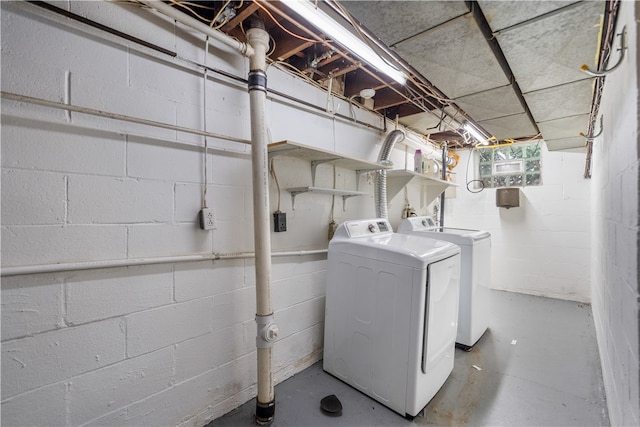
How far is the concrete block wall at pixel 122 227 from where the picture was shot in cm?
111

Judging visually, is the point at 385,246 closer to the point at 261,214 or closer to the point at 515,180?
the point at 261,214

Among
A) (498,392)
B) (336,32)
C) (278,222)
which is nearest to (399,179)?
(278,222)

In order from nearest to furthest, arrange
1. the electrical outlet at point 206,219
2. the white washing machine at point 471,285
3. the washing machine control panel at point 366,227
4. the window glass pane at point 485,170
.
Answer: the electrical outlet at point 206,219 < the washing machine control panel at point 366,227 < the white washing machine at point 471,285 < the window glass pane at point 485,170

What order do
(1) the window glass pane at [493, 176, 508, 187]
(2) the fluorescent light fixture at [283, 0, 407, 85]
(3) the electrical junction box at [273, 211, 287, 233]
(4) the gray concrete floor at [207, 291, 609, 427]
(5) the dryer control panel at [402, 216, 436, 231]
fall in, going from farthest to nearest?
(1) the window glass pane at [493, 176, 508, 187]
(5) the dryer control panel at [402, 216, 436, 231]
(3) the electrical junction box at [273, 211, 287, 233]
(4) the gray concrete floor at [207, 291, 609, 427]
(2) the fluorescent light fixture at [283, 0, 407, 85]

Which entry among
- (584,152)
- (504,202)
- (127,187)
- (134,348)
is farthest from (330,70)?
(584,152)

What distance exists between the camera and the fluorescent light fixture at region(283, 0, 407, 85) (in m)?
1.31

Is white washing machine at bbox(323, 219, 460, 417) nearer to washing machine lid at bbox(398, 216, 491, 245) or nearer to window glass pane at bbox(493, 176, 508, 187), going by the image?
washing machine lid at bbox(398, 216, 491, 245)

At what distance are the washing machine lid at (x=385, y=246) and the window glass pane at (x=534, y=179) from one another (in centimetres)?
296

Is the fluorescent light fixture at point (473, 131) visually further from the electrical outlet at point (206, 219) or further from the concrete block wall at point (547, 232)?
the electrical outlet at point (206, 219)

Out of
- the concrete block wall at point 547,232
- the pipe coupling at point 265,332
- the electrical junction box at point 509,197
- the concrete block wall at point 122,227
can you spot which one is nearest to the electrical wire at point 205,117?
the concrete block wall at point 122,227

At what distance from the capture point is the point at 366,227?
7.45 feet

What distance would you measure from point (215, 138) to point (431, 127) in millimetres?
2786

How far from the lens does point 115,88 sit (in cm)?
131

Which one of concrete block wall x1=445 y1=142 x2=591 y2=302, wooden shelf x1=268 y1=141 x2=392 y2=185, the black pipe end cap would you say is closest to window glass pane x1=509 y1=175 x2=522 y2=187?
concrete block wall x1=445 y1=142 x2=591 y2=302
